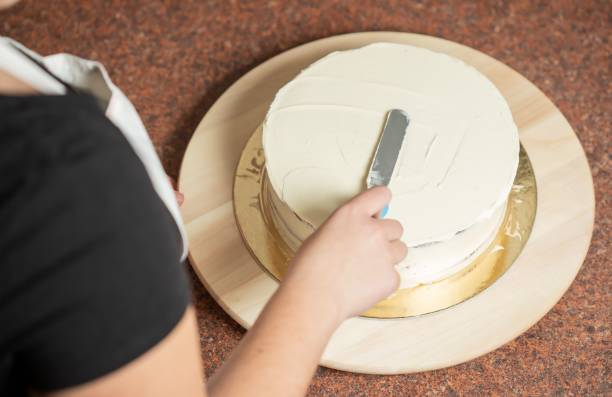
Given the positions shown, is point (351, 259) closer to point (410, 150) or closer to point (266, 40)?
point (410, 150)

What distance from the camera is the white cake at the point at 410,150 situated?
0.80 meters

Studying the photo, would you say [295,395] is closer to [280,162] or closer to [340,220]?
[340,220]

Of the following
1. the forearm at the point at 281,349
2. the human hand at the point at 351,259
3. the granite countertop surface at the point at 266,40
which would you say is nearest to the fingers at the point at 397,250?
the human hand at the point at 351,259

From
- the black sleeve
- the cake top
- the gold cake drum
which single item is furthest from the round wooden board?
the black sleeve

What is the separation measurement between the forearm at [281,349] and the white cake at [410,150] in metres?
0.20

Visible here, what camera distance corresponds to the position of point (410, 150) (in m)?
0.83

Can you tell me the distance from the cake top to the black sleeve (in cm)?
39

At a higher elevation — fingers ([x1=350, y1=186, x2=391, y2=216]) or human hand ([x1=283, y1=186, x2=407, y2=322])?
fingers ([x1=350, y1=186, x2=391, y2=216])

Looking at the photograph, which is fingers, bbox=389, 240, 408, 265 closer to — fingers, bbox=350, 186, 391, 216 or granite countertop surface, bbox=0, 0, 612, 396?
fingers, bbox=350, 186, 391, 216

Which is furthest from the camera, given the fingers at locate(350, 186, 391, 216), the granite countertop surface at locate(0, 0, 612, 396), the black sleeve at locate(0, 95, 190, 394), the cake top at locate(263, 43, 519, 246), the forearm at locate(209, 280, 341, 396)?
the granite countertop surface at locate(0, 0, 612, 396)

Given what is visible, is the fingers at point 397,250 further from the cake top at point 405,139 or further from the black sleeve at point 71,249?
the black sleeve at point 71,249

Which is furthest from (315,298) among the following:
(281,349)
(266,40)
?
(266,40)

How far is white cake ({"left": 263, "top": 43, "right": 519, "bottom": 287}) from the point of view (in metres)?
0.80

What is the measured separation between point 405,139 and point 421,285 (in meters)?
0.18
